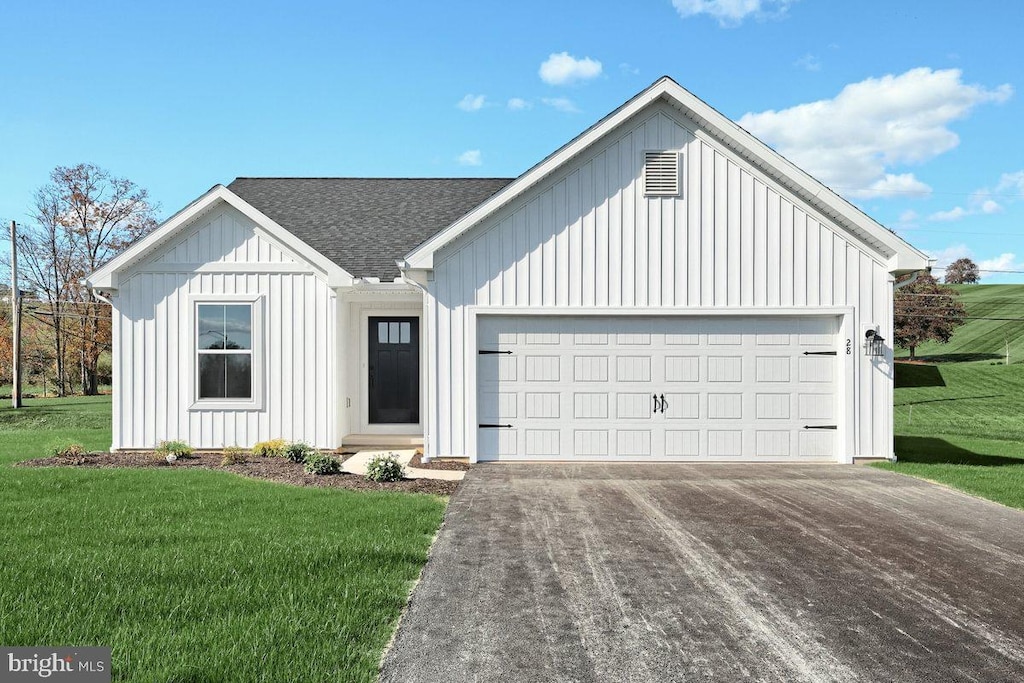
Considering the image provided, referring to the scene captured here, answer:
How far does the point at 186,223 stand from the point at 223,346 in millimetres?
2110

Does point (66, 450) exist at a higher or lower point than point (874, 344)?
lower

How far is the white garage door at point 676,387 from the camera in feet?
35.1

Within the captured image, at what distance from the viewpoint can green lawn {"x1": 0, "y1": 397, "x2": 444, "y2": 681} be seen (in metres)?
3.48

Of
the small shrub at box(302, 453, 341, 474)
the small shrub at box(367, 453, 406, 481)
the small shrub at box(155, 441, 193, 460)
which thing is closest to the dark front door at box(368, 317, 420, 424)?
the small shrub at box(155, 441, 193, 460)

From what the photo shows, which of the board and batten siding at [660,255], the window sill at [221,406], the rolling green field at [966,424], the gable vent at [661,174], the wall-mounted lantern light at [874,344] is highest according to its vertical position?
the gable vent at [661,174]

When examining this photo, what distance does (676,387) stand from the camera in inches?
422

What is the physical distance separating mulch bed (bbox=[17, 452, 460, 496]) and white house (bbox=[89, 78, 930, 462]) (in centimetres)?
71

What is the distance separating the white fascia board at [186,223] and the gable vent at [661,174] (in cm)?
511

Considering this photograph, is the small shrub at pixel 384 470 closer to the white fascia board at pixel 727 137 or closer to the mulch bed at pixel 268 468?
the mulch bed at pixel 268 468

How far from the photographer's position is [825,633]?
13.0 ft

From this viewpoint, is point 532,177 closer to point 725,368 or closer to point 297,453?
point 725,368

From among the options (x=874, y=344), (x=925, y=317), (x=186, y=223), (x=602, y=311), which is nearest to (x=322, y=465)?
(x=602, y=311)

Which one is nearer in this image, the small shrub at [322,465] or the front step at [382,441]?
the small shrub at [322,465]

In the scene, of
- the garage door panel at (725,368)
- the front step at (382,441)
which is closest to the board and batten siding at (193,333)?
the front step at (382,441)
